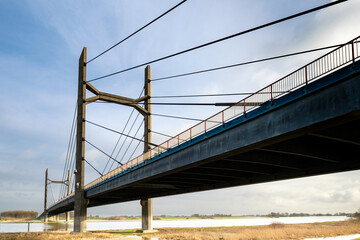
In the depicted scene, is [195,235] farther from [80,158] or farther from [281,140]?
[281,140]

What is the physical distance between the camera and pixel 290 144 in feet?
65.3

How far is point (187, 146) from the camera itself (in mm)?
25672

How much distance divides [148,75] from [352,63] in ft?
141

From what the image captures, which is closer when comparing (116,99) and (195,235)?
(195,235)

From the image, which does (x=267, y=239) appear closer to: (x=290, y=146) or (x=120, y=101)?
(x=290, y=146)

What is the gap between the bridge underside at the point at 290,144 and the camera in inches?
555

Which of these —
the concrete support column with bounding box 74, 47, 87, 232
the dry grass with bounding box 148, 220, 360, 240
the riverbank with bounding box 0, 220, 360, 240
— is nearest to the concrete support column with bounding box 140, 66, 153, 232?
the riverbank with bounding box 0, 220, 360, 240

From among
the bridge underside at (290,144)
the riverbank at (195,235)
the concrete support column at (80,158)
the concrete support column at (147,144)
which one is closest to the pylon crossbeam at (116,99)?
the concrete support column at (147,144)

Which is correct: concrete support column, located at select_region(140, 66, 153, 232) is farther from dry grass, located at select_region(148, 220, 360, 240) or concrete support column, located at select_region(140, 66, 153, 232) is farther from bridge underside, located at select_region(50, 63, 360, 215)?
bridge underside, located at select_region(50, 63, 360, 215)

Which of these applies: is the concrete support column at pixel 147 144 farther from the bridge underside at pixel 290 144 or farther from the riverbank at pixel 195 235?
the bridge underside at pixel 290 144

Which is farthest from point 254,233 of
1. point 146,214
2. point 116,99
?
point 116,99

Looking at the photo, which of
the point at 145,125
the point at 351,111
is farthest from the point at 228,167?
the point at 145,125

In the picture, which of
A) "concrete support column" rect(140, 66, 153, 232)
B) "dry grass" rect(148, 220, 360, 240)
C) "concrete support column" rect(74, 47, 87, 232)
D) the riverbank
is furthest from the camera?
"concrete support column" rect(74, 47, 87, 232)

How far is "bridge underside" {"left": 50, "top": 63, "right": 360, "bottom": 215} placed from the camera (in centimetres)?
1409
